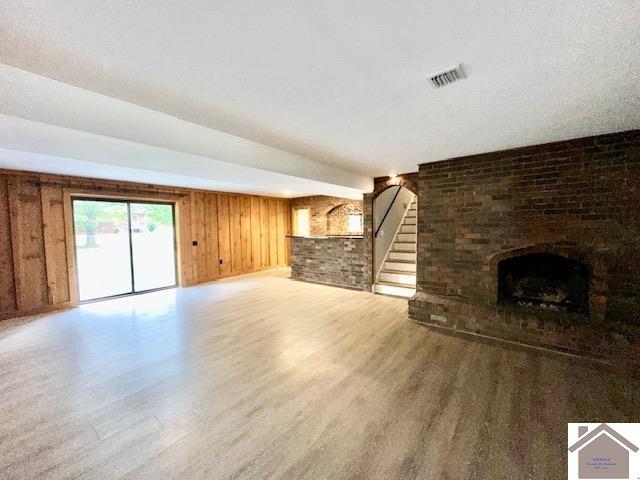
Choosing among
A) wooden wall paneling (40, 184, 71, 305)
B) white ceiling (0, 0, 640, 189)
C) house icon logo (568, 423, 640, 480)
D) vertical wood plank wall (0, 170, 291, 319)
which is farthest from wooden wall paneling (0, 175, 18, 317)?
house icon logo (568, 423, 640, 480)

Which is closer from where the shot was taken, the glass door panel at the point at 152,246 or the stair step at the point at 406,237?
the glass door panel at the point at 152,246

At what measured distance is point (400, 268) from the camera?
5.48m

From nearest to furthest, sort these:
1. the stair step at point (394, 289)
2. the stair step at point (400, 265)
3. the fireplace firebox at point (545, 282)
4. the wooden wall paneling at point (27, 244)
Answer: the fireplace firebox at point (545, 282), the wooden wall paneling at point (27, 244), the stair step at point (394, 289), the stair step at point (400, 265)

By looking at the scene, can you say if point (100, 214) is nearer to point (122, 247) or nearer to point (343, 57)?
point (122, 247)

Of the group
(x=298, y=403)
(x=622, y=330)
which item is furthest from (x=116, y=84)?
(x=622, y=330)

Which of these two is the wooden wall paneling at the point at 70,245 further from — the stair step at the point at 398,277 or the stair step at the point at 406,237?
the stair step at the point at 406,237

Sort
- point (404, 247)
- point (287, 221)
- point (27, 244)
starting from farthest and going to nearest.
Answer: point (287, 221)
point (404, 247)
point (27, 244)

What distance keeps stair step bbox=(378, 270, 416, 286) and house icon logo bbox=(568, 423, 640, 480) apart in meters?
3.37

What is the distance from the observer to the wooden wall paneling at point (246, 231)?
768 centimetres

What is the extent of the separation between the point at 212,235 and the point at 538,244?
22.7ft

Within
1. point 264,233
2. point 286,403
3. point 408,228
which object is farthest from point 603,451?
point 264,233

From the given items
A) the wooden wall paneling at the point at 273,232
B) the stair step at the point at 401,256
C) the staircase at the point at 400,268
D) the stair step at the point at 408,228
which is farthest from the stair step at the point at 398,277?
the wooden wall paneling at the point at 273,232

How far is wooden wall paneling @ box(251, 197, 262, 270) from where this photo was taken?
8.02m

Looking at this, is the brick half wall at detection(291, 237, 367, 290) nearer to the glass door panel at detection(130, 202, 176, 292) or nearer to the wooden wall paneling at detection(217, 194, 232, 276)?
the wooden wall paneling at detection(217, 194, 232, 276)
